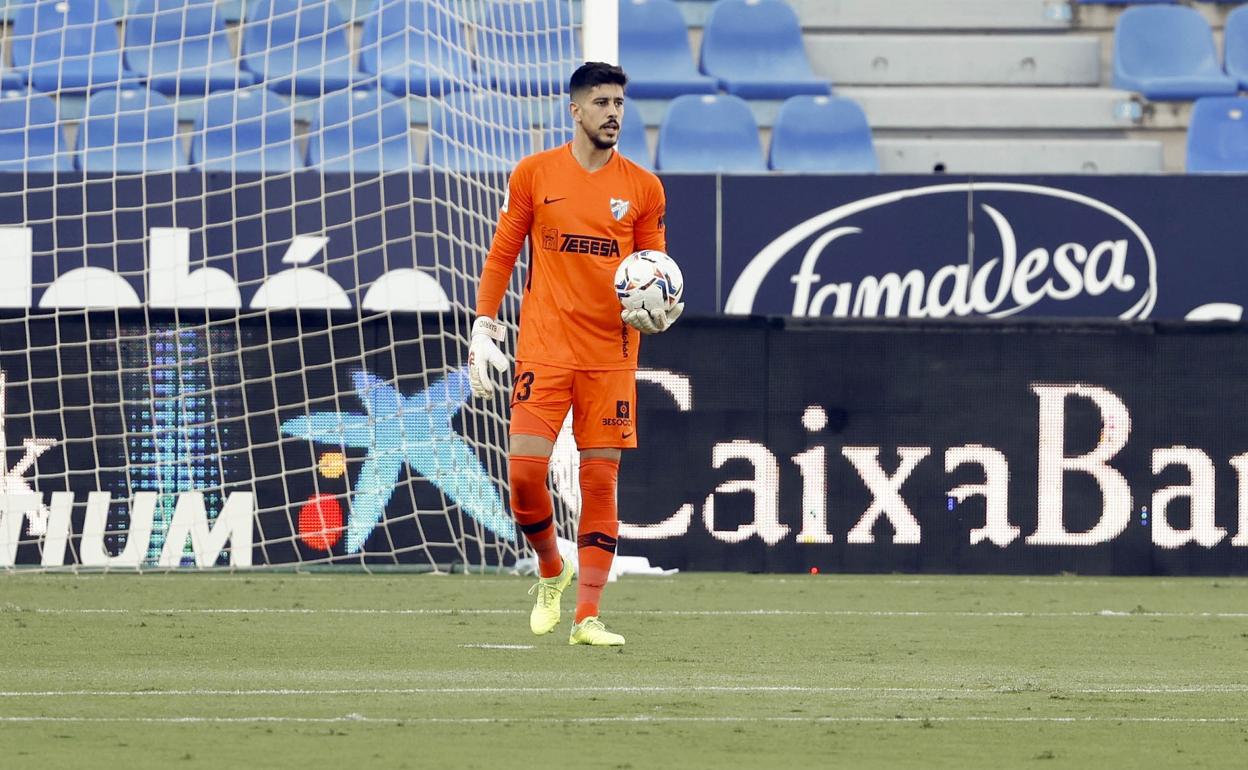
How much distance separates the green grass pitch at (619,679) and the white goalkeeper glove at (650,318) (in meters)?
1.04

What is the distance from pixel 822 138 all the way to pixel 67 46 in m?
5.50

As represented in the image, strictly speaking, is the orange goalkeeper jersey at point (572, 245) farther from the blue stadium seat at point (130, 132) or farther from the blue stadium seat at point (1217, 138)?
the blue stadium seat at point (1217, 138)

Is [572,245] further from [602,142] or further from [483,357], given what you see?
[483,357]

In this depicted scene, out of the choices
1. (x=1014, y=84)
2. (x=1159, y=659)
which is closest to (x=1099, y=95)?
(x=1014, y=84)

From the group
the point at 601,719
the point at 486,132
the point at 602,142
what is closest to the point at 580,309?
the point at 602,142

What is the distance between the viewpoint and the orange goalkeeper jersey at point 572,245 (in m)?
6.60

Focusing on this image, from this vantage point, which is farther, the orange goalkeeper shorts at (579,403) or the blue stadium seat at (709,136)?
the blue stadium seat at (709,136)

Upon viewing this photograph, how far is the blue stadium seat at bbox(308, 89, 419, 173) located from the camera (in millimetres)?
13242

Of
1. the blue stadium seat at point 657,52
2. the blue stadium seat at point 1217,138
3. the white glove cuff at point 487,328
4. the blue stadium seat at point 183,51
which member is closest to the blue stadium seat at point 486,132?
the blue stadium seat at point 183,51

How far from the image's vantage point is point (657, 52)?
15969 mm

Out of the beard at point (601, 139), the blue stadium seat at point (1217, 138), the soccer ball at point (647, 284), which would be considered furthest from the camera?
the blue stadium seat at point (1217, 138)

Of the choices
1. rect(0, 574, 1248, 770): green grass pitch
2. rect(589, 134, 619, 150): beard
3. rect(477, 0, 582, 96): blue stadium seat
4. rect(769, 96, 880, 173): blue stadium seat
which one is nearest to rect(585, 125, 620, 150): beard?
rect(589, 134, 619, 150): beard

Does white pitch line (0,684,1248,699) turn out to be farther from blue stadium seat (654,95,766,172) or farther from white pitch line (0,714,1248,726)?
blue stadium seat (654,95,766,172)

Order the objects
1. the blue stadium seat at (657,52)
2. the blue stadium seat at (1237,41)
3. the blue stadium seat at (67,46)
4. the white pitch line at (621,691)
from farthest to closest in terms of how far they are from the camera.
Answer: the blue stadium seat at (1237,41), the blue stadium seat at (657,52), the blue stadium seat at (67,46), the white pitch line at (621,691)
